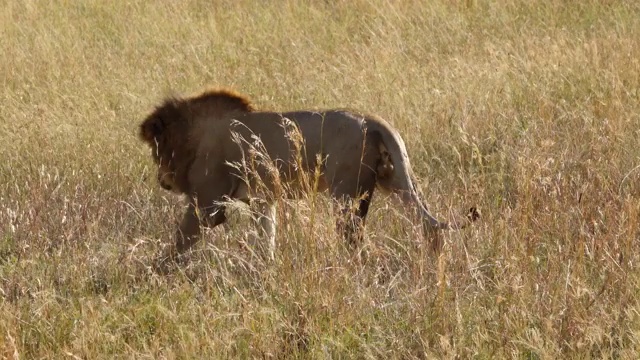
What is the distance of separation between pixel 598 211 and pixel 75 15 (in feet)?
23.7

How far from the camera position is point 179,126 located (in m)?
6.29

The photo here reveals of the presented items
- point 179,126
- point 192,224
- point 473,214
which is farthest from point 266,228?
point 473,214

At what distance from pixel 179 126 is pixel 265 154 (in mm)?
1386

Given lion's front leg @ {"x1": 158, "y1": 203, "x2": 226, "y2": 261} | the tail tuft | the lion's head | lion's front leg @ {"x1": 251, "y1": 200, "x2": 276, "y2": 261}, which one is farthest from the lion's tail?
the lion's head

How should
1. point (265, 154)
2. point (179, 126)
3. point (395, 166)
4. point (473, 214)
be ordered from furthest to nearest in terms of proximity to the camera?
1. point (179, 126)
2. point (395, 166)
3. point (265, 154)
4. point (473, 214)

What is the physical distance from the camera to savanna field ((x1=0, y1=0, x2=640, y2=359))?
4.11 meters

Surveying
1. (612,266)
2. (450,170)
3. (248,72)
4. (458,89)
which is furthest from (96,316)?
(248,72)

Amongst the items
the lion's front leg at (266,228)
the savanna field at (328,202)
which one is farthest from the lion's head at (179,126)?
the lion's front leg at (266,228)

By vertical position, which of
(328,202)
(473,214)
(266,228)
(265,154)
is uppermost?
(265,154)

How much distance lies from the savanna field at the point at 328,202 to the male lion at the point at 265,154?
15 cm

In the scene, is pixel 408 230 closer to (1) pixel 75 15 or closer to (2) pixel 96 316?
(2) pixel 96 316

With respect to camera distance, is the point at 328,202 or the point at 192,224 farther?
the point at 192,224

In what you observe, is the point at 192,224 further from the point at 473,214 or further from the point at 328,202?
the point at 473,214

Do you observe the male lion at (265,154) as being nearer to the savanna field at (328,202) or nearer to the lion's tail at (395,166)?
the lion's tail at (395,166)
